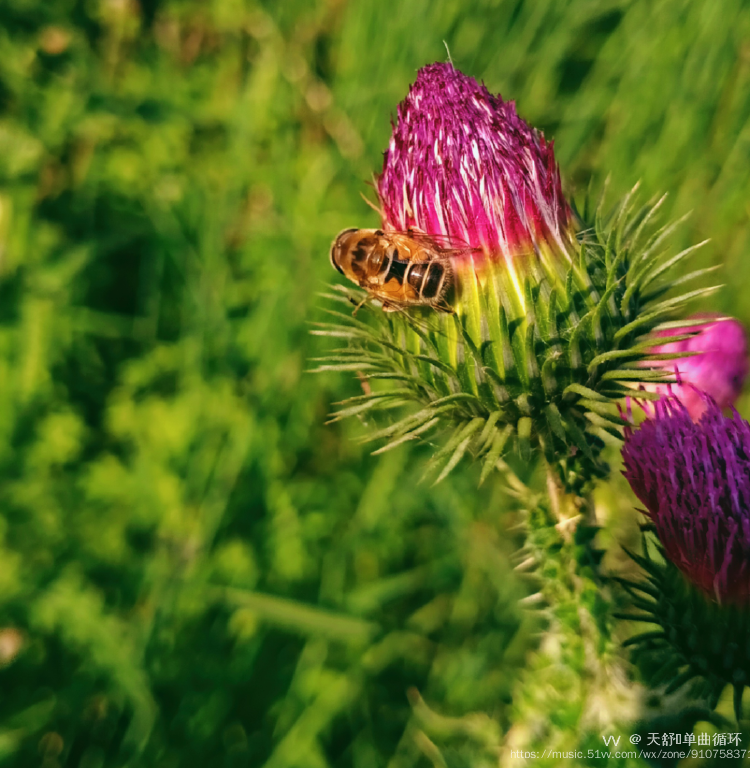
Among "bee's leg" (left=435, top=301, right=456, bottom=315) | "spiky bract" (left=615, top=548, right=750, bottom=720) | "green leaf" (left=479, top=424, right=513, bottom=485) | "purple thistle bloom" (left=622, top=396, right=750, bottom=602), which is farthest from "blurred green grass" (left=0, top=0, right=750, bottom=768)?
"bee's leg" (left=435, top=301, right=456, bottom=315)

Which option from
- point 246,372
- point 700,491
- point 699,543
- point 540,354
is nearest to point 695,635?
point 699,543

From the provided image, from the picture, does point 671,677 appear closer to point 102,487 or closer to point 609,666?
point 609,666

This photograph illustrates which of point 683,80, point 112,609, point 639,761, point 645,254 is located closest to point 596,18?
point 683,80

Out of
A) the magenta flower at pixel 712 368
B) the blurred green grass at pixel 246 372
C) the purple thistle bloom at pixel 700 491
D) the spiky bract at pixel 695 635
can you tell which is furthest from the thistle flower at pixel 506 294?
the blurred green grass at pixel 246 372

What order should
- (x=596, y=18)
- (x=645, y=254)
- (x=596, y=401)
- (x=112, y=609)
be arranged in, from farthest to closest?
(x=596, y=18)
(x=112, y=609)
(x=645, y=254)
(x=596, y=401)

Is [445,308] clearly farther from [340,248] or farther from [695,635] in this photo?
[695,635]

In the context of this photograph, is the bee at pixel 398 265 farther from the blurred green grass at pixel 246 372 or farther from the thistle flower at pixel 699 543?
the blurred green grass at pixel 246 372

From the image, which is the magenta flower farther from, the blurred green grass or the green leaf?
the blurred green grass
